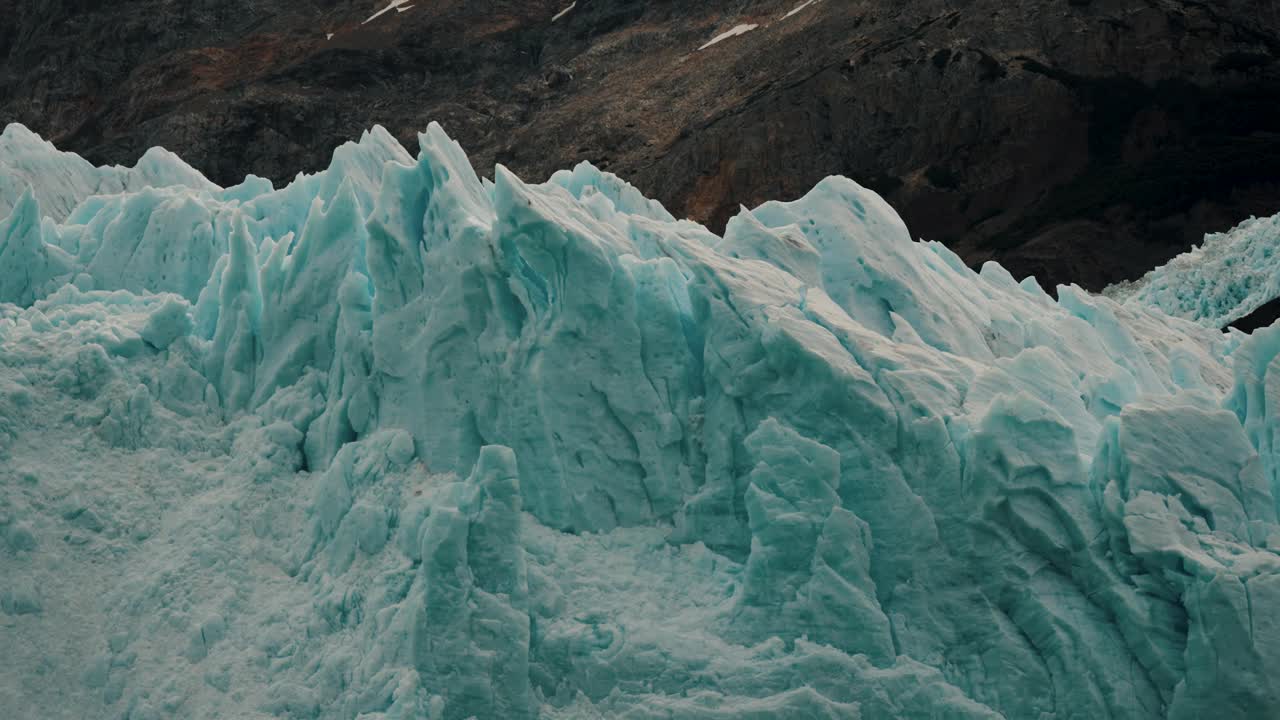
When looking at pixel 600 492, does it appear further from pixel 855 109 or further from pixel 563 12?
pixel 563 12

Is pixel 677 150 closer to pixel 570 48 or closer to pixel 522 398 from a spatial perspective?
pixel 570 48

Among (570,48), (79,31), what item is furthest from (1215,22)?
(79,31)

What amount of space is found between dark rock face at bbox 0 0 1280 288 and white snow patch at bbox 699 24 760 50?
328mm

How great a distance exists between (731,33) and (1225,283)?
24.1 m

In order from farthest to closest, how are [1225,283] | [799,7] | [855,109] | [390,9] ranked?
[390,9] → [799,7] → [855,109] → [1225,283]

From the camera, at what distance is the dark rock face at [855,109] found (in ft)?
120

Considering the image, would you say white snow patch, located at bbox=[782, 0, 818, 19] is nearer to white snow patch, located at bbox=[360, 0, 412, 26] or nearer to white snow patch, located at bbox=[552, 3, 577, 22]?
white snow patch, located at bbox=[552, 3, 577, 22]

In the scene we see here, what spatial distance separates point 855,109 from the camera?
130 feet

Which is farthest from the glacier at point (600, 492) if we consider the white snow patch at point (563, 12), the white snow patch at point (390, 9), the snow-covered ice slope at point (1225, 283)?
the white snow patch at point (390, 9)

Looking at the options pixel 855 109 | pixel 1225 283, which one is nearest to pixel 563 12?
pixel 855 109

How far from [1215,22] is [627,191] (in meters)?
28.2

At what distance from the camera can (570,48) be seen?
4894cm

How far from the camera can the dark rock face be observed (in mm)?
36688

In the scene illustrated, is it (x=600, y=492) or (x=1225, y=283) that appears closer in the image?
(x=600, y=492)
